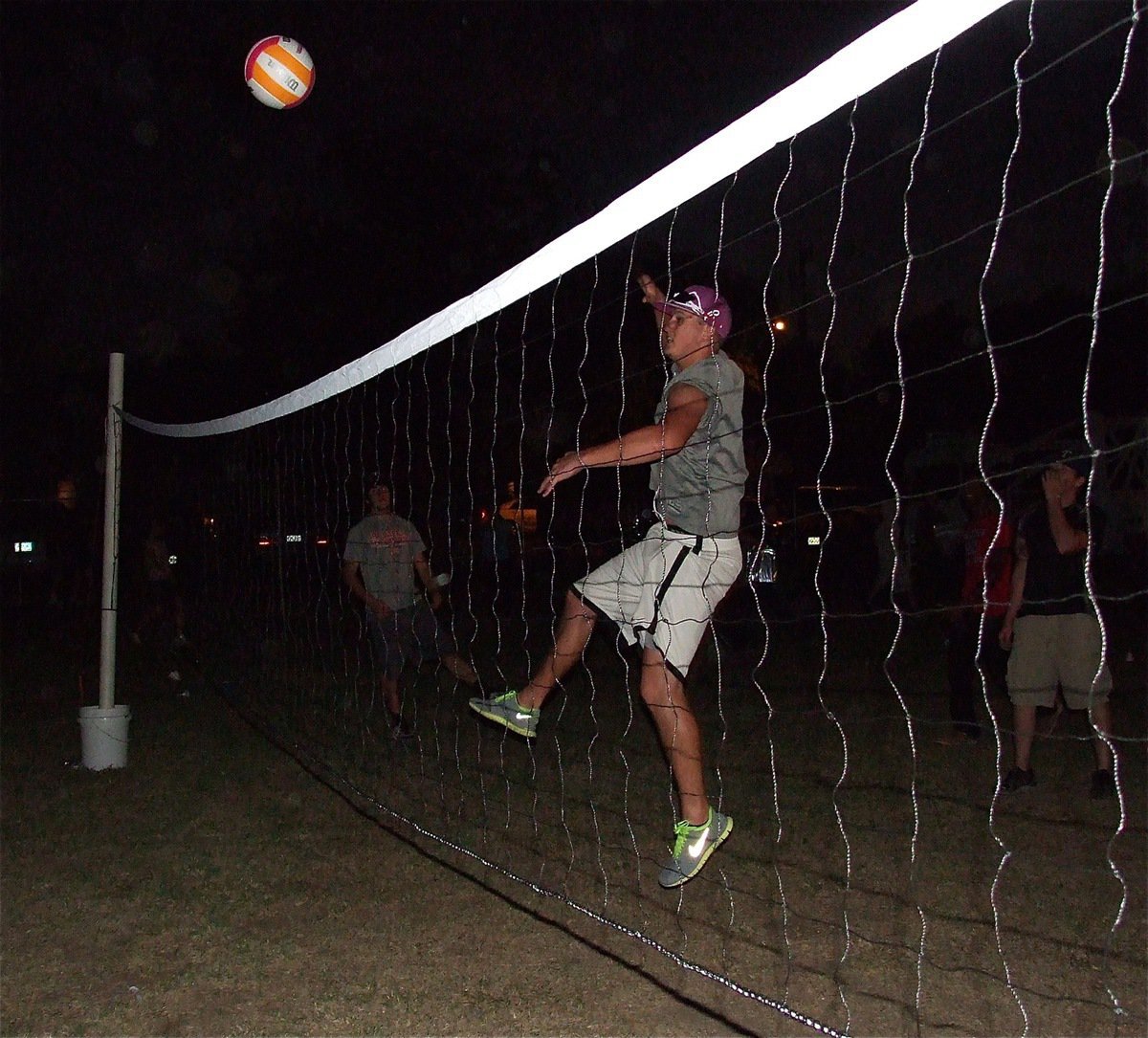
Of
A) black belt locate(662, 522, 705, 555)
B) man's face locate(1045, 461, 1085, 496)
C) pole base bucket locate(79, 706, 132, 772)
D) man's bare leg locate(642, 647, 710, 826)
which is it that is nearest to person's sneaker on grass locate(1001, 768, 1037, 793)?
man's face locate(1045, 461, 1085, 496)

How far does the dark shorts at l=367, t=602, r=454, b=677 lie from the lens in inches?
296

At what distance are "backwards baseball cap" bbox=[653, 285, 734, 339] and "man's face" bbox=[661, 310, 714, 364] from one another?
0.05ft

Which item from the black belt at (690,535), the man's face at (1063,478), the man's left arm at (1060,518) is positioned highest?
the man's face at (1063,478)

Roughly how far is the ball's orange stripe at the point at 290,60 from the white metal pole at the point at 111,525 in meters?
2.20

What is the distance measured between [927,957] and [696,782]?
89 cm

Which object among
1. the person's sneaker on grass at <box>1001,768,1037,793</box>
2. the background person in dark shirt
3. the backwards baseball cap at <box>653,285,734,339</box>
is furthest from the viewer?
the person's sneaker on grass at <box>1001,768,1037,793</box>

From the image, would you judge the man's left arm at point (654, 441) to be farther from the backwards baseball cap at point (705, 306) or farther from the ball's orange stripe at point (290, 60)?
the ball's orange stripe at point (290, 60)

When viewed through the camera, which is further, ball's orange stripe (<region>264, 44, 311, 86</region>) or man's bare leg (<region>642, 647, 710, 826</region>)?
ball's orange stripe (<region>264, 44, 311, 86</region>)

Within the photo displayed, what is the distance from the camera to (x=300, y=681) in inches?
422

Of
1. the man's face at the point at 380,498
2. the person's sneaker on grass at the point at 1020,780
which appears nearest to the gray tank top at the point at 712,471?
the person's sneaker on grass at the point at 1020,780

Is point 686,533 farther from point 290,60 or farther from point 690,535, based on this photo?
point 290,60

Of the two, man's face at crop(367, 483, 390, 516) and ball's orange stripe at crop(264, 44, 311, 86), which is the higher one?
ball's orange stripe at crop(264, 44, 311, 86)

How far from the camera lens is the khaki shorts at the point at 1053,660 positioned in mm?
5594

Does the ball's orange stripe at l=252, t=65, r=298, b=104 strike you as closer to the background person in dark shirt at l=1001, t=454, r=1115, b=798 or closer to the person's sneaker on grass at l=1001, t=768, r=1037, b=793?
the background person in dark shirt at l=1001, t=454, r=1115, b=798
